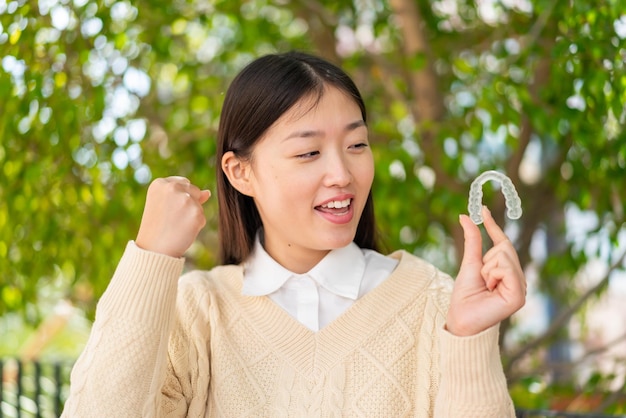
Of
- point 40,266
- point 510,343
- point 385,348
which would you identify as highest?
point 385,348

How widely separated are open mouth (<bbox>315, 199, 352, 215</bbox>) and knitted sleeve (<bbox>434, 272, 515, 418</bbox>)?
0.33 meters

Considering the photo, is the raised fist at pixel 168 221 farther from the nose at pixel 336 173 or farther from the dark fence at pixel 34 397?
the dark fence at pixel 34 397

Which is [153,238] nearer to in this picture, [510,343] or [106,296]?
[106,296]

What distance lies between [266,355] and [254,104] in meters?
0.53

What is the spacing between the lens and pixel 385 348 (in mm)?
1763

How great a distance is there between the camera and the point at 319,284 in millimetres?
1836

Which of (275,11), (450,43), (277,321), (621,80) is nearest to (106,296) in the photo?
(277,321)

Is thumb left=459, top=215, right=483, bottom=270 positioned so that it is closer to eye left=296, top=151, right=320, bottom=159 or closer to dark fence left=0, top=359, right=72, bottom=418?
eye left=296, top=151, right=320, bottom=159

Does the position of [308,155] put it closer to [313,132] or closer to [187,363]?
[313,132]

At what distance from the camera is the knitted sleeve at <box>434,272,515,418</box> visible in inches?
59.1

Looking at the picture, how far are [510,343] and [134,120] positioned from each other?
3.07 meters

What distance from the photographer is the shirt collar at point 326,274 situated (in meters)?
1.82

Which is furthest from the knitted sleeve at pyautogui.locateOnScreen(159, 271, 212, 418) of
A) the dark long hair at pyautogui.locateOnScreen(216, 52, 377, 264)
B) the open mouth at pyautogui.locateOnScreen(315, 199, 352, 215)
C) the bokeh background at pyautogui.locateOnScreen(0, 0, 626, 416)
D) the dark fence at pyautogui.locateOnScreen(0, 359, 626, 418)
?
the dark fence at pyautogui.locateOnScreen(0, 359, 626, 418)

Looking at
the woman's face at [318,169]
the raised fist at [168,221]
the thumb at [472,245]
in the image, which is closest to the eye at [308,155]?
the woman's face at [318,169]
